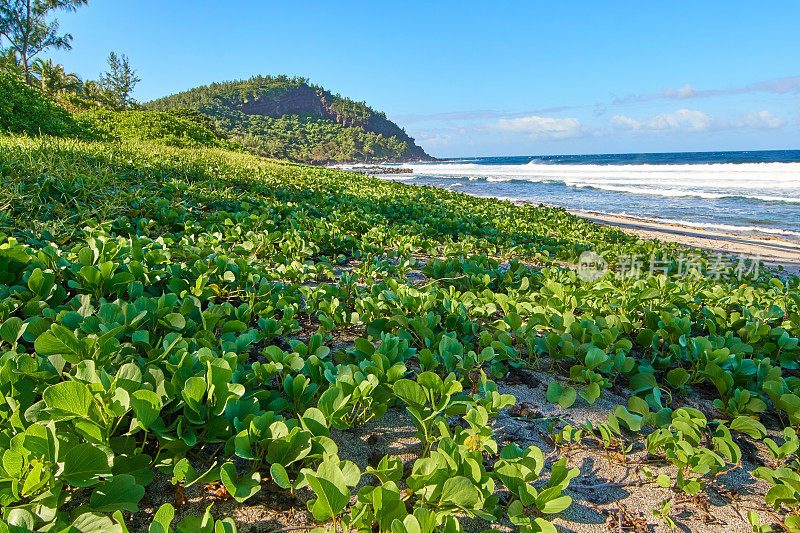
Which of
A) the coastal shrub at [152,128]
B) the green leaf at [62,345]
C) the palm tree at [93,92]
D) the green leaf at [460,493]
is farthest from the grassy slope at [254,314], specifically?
the palm tree at [93,92]

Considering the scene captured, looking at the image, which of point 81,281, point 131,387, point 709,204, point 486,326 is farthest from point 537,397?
point 709,204

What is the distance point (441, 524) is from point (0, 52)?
35675 mm

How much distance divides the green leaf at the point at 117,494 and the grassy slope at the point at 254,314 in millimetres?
51

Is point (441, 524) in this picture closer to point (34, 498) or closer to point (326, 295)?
point (34, 498)

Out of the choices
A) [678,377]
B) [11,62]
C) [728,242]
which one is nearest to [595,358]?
[678,377]

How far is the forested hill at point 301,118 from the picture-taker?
111 m

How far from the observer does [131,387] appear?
1.17 m

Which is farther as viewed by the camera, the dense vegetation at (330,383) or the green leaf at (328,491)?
the dense vegetation at (330,383)

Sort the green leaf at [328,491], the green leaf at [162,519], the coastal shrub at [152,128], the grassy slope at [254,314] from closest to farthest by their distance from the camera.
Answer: the green leaf at [162,519]
the green leaf at [328,491]
the grassy slope at [254,314]
the coastal shrub at [152,128]

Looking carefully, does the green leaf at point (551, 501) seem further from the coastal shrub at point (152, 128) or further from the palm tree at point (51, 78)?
the palm tree at point (51, 78)

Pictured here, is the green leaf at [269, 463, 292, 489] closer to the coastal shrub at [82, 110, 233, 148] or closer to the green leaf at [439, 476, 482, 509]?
the green leaf at [439, 476, 482, 509]

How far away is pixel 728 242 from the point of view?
10039mm

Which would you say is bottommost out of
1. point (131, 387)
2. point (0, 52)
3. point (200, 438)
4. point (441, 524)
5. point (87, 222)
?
point (441, 524)

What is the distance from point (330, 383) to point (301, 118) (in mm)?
151548
